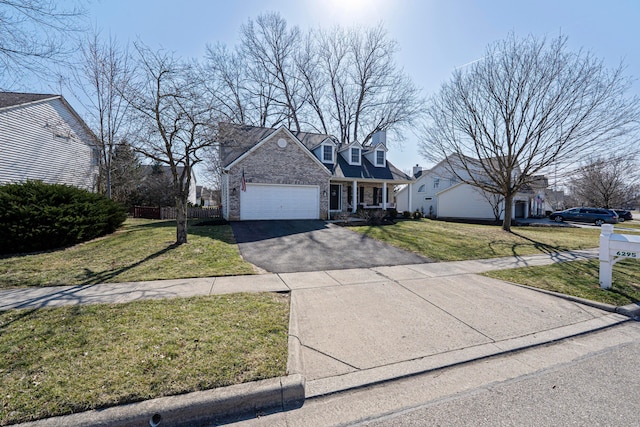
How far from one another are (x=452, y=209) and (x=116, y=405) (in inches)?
1315

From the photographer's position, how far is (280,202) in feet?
56.5

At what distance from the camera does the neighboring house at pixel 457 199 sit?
29.1 m

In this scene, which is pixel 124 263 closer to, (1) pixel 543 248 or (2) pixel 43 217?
(2) pixel 43 217

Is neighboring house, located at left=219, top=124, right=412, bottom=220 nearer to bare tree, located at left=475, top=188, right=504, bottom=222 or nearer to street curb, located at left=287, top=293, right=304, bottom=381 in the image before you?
street curb, located at left=287, top=293, right=304, bottom=381

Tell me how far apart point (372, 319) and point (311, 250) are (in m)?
5.32

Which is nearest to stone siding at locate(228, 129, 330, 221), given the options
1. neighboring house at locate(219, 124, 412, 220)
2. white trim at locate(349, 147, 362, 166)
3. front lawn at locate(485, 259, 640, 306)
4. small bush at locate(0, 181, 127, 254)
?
neighboring house at locate(219, 124, 412, 220)

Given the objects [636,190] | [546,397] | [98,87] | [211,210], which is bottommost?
[546,397]

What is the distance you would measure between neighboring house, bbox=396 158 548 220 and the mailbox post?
19.7 meters

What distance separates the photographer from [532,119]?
563 inches

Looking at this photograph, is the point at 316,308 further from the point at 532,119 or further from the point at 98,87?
the point at 98,87

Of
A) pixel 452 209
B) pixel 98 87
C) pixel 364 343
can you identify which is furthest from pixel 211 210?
pixel 452 209

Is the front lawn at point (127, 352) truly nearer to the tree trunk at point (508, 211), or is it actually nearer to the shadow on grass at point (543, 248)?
the shadow on grass at point (543, 248)

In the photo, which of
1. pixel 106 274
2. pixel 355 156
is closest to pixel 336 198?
pixel 355 156

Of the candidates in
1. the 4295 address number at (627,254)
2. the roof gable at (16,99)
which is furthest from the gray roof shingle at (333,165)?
the 4295 address number at (627,254)
